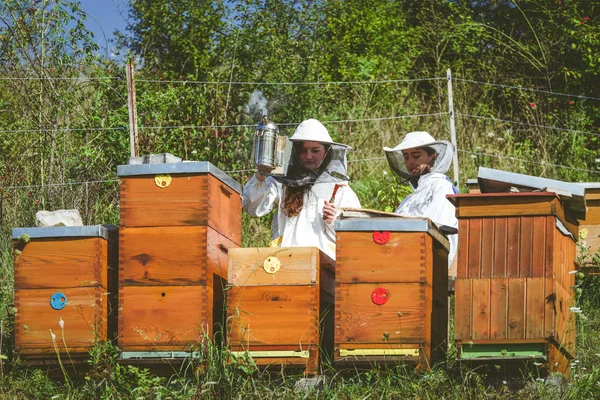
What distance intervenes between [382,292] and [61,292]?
192 cm

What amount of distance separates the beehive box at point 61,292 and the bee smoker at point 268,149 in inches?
42.1

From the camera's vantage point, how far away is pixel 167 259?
17.6ft

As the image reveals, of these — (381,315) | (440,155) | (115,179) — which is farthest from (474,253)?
(115,179)

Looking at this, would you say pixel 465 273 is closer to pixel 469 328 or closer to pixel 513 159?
pixel 469 328

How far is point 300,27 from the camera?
10.8 metres

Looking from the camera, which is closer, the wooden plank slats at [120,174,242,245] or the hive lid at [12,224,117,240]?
the wooden plank slats at [120,174,242,245]

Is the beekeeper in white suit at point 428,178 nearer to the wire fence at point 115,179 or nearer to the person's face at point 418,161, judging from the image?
the person's face at point 418,161

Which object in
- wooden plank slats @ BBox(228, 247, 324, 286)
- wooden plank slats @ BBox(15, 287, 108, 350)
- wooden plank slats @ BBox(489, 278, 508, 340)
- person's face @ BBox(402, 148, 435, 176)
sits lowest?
wooden plank slats @ BBox(15, 287, 108, 350)

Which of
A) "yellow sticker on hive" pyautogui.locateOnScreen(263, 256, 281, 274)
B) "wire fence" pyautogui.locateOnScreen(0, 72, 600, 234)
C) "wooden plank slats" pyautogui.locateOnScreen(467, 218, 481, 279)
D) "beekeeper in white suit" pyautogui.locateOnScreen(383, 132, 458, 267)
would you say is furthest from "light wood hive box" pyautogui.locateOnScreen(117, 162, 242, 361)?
"wire fence" pyautogui.locateOnScreen(0, 72, 600, 234)

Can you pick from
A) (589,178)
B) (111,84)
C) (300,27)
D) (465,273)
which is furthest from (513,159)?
(465,273)

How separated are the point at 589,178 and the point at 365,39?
3.79 meters

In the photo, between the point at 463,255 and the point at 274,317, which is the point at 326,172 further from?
the point at 463,255

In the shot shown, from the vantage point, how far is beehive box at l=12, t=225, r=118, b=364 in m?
5.55

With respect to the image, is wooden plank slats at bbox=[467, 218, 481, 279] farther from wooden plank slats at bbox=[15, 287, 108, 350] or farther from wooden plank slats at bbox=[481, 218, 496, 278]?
wooden plank slats at bbox=[15, 287, 108, 350]
